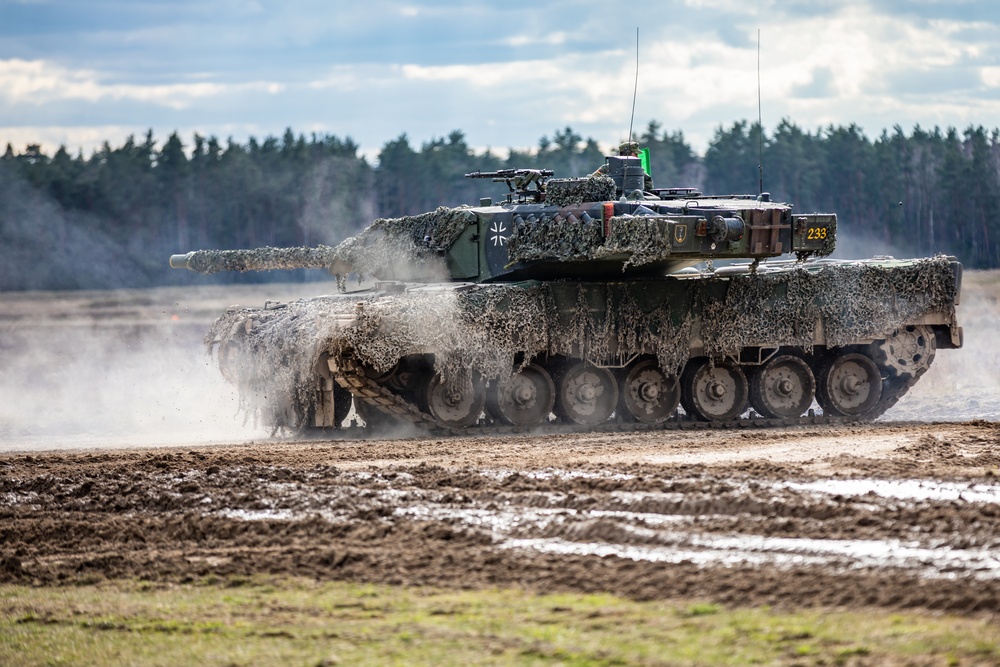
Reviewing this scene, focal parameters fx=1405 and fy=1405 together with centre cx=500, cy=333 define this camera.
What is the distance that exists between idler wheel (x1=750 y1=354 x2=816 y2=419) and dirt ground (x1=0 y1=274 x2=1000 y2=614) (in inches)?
55.5

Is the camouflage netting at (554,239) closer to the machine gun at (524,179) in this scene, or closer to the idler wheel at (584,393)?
the machine gun at (524,179)

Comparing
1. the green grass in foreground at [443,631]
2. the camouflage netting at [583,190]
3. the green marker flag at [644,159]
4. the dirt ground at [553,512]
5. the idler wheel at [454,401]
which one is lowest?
the green grass in foreground at [443,631]

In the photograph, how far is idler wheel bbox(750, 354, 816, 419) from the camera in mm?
18672

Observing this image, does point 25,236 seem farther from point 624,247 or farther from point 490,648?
point 490,648

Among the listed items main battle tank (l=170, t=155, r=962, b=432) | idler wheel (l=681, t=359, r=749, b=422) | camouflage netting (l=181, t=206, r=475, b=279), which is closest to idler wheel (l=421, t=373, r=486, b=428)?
main battle tank (l=170, t=155, r=962, b=432)

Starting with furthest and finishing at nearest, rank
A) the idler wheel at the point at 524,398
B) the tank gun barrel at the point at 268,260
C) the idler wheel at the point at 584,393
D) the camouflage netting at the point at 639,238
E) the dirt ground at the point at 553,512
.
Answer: the tank gun barrel at the point at 268,260 < the idler wheel at the point at 584,393 < the idler wheel at the point at 524,398 < the camouflage netting at the point at 639,238 < the dirt ground at the point at 553,512

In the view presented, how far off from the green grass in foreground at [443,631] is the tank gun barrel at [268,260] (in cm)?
1081

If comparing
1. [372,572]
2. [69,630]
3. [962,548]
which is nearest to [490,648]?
[372,572]

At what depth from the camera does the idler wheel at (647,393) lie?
1816cm

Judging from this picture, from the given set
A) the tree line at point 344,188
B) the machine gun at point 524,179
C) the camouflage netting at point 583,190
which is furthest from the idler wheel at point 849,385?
the tree line at point 344,188

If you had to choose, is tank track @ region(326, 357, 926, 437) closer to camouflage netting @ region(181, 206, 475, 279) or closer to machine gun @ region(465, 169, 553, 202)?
camouflage netting @ region(181, 206, 475, 279)

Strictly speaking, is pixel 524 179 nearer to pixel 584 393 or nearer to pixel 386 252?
pixel 386 252

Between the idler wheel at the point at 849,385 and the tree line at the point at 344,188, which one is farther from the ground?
the tree line at the point at 344,188

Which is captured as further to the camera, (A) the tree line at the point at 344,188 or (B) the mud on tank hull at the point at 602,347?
(A) the tree line at the point at 344,188
